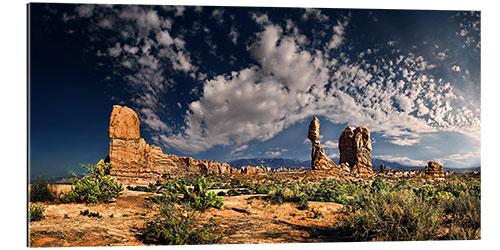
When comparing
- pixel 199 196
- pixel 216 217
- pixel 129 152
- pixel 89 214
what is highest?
pixel 129 152

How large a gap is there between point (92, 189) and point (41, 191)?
3.88 feet

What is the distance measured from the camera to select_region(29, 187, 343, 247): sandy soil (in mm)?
5406

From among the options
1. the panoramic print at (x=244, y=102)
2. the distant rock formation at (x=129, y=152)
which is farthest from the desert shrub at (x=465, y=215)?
the distant rock formation at (x=129, y=152)

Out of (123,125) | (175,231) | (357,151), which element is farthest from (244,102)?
(357,151)

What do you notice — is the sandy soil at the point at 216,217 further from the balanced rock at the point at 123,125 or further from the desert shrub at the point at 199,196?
the balanced rock at the point at 123,125

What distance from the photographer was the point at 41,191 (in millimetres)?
7059

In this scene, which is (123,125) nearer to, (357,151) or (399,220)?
(399,220)

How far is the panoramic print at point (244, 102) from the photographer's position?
5.81 m

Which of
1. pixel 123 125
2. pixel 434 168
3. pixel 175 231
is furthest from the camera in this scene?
pixel 123 125

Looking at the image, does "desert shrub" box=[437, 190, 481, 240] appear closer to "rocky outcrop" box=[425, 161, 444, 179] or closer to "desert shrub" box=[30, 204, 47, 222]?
"rocky outcrop" box=[425, 161, 444, 179]

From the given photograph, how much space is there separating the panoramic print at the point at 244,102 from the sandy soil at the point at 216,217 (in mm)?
41

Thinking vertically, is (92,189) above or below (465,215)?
above
